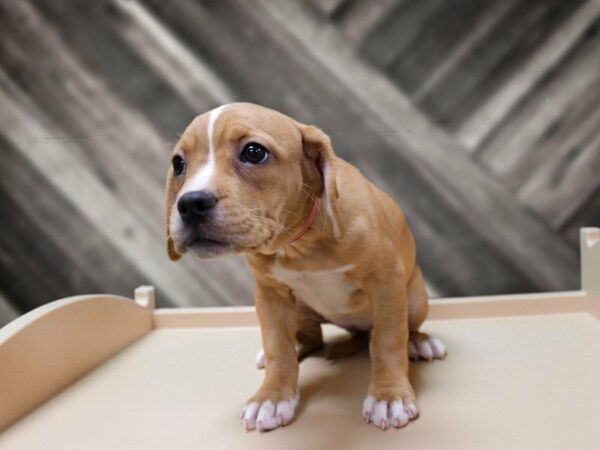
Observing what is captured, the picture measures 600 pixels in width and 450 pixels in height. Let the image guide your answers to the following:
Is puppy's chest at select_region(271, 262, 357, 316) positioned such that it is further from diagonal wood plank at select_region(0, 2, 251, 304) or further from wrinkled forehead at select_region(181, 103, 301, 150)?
diagonal wood plank at select_region(0, 2, 251, 304)

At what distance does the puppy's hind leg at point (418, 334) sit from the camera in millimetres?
1805

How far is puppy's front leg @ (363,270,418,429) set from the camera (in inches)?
52.3

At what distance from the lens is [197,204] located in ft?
3.69

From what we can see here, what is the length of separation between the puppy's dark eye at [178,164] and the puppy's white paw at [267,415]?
0.69 metres

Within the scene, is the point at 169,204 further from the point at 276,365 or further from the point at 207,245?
the point at 276,365

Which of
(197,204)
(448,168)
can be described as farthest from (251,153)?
(448,168)

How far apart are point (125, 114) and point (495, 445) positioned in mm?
2293

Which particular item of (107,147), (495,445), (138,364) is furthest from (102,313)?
(495,445)

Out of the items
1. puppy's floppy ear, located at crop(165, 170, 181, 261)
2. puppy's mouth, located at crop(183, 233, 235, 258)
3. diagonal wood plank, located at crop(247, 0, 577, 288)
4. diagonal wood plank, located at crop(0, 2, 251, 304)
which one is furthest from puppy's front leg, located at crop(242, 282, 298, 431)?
diagonal wood plank, located at crop(247, 0, 577, 288)

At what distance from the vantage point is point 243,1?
2545 mm

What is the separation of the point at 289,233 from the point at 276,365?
42 cm

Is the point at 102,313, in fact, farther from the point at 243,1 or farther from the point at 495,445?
the point at 243,1

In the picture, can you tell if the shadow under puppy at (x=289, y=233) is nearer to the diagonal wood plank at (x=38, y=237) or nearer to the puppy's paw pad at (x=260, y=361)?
the puppy's paw pad at (x=260, y=361)

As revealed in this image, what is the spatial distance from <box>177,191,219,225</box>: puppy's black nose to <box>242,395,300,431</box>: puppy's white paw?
1.91 feet
